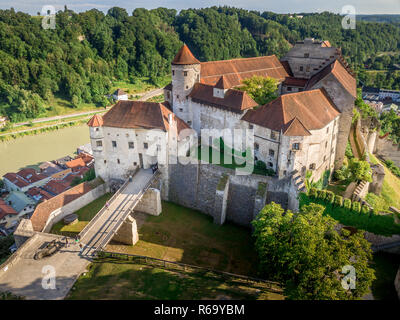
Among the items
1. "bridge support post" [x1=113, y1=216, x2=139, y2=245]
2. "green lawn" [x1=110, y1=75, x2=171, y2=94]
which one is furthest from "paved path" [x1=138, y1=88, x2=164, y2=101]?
"bridge support post" [x1=113, y1=216, x2=139, y2=245]

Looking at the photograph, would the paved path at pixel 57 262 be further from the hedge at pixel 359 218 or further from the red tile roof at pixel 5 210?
the hedge at pixel 359 218

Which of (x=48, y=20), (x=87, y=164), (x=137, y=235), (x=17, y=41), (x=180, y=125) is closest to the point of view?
(x=137, y=235)

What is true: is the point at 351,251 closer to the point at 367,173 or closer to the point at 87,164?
the point at 367,173

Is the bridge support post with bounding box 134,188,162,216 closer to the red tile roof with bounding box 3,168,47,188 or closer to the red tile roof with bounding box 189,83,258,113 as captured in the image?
the red tile roof with bounding box 189,83,258,113

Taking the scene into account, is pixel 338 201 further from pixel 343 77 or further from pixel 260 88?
pixel 260 88

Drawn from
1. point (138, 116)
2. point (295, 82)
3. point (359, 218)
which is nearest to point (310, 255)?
point (359, 218)

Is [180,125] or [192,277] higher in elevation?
[180,125]

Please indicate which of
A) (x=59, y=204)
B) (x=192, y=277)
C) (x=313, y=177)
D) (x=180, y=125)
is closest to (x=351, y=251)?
(x=192, y=277)
